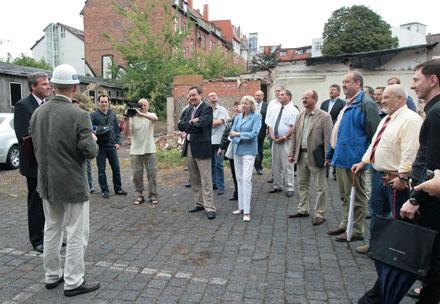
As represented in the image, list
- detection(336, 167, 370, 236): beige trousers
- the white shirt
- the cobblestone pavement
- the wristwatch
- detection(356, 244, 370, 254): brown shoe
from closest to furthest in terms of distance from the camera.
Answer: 1. the wristwatch
2. the cobblestone pavement
3. detection(356, 244, 370, 254): brown shoe
4. detection(336, 167, 370, 236): beige trousers
5. the white shirt

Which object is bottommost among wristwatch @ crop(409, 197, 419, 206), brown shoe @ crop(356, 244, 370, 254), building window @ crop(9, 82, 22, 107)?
brown shoe @ crop(356, 244, 370, 254)

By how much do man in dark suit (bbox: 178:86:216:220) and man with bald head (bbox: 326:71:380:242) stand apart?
84.1 inches

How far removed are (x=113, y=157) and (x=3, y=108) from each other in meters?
14.8

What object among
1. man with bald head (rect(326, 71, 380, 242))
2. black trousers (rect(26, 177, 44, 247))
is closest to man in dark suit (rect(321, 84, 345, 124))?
man with bald head (rect(326, 71, 380, 242))

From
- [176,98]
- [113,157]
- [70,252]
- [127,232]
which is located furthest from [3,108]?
[70,252]

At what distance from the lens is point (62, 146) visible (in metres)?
3.32

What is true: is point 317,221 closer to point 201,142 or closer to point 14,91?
point 201,142

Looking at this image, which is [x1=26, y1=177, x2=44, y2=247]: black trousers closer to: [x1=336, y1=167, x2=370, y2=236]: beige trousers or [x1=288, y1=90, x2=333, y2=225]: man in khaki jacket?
[x1=288, y1=90, x2=333, y2=225]: man in khaki jacket

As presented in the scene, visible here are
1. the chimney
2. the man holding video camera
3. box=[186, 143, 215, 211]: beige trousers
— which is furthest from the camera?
the chimney

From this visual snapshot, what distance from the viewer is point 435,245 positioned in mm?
2723

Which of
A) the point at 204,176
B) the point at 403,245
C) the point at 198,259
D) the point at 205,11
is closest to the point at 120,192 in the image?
the point at 204,176

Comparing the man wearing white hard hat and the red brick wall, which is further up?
the red brick wall

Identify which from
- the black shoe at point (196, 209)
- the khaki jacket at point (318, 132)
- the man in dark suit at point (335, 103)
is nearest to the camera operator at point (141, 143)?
the black shoe at point (196, 209)

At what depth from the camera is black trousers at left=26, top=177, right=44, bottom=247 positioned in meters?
4.53
